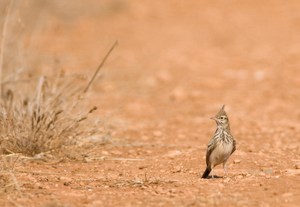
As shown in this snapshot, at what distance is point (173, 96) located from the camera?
1088cm

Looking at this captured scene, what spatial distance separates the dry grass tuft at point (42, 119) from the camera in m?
7.16

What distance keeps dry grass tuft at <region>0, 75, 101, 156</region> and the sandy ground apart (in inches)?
7.1

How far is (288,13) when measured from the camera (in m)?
16.7

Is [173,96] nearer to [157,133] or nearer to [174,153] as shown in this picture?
[157,133]

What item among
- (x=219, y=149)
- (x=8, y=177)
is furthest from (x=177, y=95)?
(x=8, y=177)

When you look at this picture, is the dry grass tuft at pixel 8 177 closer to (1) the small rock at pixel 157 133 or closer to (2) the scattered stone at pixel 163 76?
(1) the small rock at pixel 157 133

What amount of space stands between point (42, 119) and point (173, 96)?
3840mm

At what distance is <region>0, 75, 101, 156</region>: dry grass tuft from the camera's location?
282 inches

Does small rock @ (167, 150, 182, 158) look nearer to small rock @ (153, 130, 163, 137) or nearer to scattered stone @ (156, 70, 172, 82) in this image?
small rock @ (153, 130, 163, 137)

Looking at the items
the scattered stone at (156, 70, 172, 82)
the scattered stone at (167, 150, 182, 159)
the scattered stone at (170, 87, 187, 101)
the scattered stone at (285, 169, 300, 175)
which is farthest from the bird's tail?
the scattered stone at (156, 70, 172, 82)

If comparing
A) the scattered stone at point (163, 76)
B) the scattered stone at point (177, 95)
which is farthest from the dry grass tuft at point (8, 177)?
the scattered stone at point (163, 76)

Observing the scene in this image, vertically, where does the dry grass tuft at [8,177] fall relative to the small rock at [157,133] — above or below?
below

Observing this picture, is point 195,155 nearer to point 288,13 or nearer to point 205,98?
point 205,98

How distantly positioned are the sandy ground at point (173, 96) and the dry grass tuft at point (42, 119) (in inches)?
7.1
